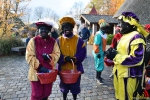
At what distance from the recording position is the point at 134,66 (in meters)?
2.50

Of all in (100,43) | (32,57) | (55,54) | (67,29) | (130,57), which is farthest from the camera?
(100,43)

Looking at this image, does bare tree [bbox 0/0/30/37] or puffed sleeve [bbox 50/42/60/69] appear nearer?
puffed sleeve [bbox 50/42/60/69]

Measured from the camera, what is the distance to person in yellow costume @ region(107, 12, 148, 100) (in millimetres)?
2424

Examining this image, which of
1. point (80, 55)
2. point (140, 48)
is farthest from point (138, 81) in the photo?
point (80, 55)

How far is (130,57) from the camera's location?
7.91 feet

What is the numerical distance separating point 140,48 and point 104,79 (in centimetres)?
335

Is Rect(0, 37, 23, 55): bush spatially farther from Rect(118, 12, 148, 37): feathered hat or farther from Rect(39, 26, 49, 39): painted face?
Rect(118, 12, 148, 37): feathered hat

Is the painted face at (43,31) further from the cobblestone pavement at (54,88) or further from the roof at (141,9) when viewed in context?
the roof at (141,9)

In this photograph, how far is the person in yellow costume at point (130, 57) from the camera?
2.42 metres

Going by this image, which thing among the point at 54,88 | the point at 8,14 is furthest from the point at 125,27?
the point at 8,14

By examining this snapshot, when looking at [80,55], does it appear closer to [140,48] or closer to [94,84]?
[140,48]

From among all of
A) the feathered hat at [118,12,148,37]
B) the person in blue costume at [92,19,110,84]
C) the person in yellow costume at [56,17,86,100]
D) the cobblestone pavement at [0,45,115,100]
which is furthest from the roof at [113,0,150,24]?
the feathered hat at [118,12,148,37]

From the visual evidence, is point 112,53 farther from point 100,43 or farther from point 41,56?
point 100,43

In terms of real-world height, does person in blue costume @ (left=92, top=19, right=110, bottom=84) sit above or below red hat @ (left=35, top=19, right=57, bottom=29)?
below
